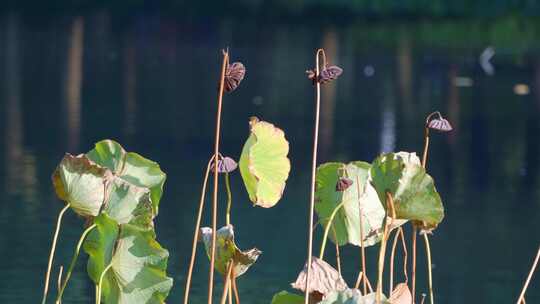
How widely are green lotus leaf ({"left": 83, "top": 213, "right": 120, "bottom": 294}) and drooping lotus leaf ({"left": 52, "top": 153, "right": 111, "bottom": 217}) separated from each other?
1.3 inches

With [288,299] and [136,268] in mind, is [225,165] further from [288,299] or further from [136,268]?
[288,299]

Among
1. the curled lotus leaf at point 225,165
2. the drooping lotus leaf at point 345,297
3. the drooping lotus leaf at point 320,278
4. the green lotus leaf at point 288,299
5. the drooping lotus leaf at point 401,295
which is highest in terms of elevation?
the curled lotus leaf at point 225,165

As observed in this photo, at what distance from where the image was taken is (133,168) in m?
2.87

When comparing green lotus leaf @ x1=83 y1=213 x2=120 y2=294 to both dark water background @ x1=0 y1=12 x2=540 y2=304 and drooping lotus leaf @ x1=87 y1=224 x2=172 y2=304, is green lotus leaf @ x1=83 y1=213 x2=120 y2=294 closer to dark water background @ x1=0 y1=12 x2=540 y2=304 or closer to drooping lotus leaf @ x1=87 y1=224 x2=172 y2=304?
drooping lotus leaf @ x1=87 y1=224 x2=172 y2=304

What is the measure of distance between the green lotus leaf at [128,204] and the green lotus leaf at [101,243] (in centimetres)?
2

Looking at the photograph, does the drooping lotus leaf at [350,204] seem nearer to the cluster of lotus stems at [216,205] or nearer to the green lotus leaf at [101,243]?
the cluster of lotus stems at [216,205]

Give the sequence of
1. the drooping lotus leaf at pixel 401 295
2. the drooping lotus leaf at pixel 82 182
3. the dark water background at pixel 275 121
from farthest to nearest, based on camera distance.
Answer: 1. the dark water background at pixel 275 121
2. the drooping lotus leaf at pixel 401 295
3. the drooping lotus leaf at pixel 82 182

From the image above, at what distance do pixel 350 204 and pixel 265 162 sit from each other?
245 mm

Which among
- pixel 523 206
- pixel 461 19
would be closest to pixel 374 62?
pixel 461 19

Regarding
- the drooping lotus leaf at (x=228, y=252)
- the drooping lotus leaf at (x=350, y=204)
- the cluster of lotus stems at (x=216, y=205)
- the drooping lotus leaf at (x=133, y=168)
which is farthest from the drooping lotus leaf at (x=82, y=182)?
the drooping lotus leaf at (x=350, y=204)

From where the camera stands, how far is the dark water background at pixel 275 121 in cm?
644

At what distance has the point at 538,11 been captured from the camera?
91.0 ft

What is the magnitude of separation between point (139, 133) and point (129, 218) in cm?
883

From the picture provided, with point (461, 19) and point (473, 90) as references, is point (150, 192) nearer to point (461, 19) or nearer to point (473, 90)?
point (473, 90)
